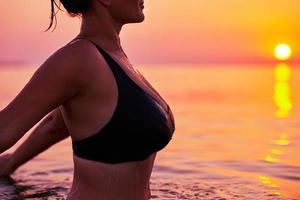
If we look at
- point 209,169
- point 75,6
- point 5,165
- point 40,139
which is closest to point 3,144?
point 75,6

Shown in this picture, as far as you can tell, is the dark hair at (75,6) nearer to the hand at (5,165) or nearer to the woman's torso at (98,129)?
the woman's torso at (98,129)

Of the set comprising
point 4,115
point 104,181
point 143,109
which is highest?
point 143,109

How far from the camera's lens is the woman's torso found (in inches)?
105

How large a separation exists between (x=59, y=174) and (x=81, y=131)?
17.2 feet

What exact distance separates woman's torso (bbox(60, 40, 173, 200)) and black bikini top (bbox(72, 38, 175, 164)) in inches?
1.3

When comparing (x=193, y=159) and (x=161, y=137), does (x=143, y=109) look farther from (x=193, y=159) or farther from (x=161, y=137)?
(x=193, y=159)

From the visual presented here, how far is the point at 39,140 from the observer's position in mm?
4184

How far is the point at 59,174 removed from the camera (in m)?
7.80

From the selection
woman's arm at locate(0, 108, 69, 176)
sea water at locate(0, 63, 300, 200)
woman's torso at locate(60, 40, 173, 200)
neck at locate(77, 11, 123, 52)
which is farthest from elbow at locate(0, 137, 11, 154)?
sea water at locate(0, 63, 300, 200)

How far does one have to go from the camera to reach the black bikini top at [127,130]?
2.72 metres

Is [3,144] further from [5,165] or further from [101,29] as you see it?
[5,165]

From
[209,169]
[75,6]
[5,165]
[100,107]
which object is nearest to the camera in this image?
[100,107]

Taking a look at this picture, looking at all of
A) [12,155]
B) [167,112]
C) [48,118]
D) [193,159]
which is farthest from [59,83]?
[193,159]

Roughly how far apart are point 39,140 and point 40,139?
4 cm
